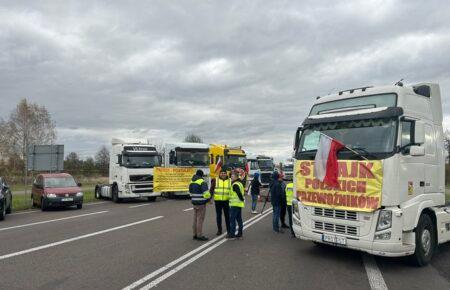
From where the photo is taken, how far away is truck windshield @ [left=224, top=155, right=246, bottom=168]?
29438mm

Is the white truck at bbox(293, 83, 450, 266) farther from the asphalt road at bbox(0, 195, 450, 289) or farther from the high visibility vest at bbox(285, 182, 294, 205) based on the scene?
the high visibility vest at bbox(285, 182, 294, 205)

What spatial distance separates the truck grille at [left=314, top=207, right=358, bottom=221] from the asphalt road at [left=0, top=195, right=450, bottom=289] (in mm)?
913

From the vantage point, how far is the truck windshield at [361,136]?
7578 mm

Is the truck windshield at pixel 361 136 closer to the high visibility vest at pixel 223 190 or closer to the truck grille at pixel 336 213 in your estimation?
the truck grille at pixel 336 213

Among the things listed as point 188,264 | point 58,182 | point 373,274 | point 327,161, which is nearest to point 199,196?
point 188,264

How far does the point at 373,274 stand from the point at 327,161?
2.11 meters

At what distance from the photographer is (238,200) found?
11039mm

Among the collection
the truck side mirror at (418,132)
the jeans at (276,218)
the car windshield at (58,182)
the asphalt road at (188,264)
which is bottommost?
A: the asphalt road at (188,264)

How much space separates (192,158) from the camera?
26.5 m

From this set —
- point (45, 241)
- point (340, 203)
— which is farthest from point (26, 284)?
point (340, 203)

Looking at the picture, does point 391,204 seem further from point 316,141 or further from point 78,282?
point 78,282

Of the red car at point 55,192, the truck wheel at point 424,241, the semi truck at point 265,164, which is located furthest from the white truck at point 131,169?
the truck wheel at point 424,241

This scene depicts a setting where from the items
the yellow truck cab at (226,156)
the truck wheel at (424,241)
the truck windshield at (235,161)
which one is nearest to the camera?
the truck wheel at (424,241)

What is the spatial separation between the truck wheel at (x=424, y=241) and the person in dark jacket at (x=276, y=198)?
15.0 ft
